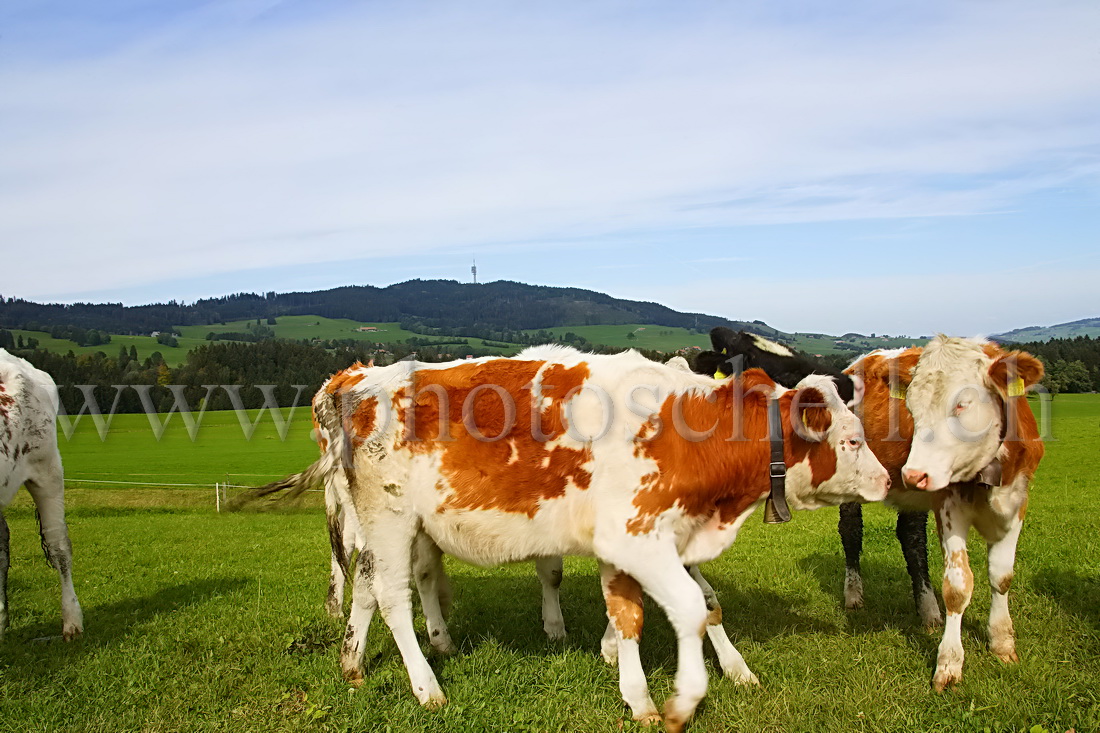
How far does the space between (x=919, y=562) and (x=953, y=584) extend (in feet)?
5.21

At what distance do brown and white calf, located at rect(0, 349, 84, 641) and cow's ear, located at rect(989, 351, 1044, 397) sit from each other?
28.5 feet

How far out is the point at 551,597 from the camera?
753 cm

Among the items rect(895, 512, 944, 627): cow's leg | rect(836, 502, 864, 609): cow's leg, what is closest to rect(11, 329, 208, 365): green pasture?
rect(836, 502, 864, 609): cow's leg

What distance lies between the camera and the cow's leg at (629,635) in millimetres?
5613

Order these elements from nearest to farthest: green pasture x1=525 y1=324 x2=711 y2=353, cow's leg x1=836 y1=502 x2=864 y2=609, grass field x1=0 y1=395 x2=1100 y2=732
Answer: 1. grass field x1=0 y1=395 x2=1100 y2=732
2. cow's leg x1=836 y1=502 x2=864 y2=609
3. green pasture x1=525 y1=324 x2=711 y2=353

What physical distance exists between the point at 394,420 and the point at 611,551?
2.02 metres

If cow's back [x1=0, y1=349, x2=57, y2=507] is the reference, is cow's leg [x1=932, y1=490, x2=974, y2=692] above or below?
below

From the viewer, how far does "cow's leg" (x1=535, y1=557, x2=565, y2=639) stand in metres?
7.47

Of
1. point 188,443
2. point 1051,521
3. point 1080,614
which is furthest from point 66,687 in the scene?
point 188,443

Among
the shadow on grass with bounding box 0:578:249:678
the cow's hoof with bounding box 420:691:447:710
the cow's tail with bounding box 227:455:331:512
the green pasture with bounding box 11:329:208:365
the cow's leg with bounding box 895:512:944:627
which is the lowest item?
the shadow on grass with bounding box 0:578:249:678

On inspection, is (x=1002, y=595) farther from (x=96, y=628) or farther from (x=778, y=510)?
(x=96, y=628)

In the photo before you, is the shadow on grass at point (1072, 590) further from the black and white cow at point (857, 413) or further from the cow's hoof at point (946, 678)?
the cow's hoof at point (946, 678)

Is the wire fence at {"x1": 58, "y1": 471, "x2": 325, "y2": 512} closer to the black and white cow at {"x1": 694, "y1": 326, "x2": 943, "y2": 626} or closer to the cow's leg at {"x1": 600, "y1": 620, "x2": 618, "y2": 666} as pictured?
the black and white cow at {"x1": 694, "y1": 326, "x2": 943, "y2": 626}

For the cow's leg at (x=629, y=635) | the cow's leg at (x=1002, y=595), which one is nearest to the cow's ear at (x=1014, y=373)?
the cow's leg at (x=1002, y=595)
